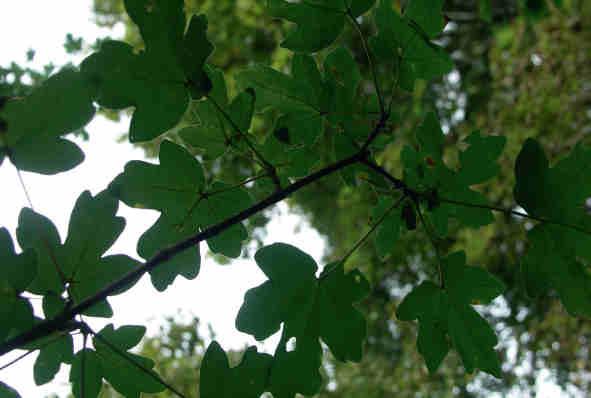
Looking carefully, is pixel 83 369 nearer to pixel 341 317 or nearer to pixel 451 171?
pixel 341 317

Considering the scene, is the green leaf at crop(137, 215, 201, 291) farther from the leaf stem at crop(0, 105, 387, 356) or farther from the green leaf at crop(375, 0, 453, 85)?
the green leaf at crop(375, 0, 453, 85)

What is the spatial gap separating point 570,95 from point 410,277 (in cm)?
171

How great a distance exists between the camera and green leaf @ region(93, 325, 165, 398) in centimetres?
70

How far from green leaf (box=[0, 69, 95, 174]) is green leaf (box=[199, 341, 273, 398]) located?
289mm

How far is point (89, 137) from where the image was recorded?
1.24m

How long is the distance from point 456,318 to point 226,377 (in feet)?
1.03

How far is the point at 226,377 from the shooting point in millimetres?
646

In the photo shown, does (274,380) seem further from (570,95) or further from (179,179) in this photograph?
(570,95)

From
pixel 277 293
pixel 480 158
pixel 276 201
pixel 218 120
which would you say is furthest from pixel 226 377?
pixel 480 158

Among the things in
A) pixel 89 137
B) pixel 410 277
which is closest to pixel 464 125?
pixel 410 277

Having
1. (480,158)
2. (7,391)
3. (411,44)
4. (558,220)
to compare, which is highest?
(411,44)

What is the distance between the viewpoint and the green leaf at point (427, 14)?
69 centimetres

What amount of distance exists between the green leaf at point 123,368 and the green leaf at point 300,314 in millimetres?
144

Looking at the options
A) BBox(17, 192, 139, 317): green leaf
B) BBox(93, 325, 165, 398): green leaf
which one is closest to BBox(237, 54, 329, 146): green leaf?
BBox(17, 192, 139, 317): green leaf
